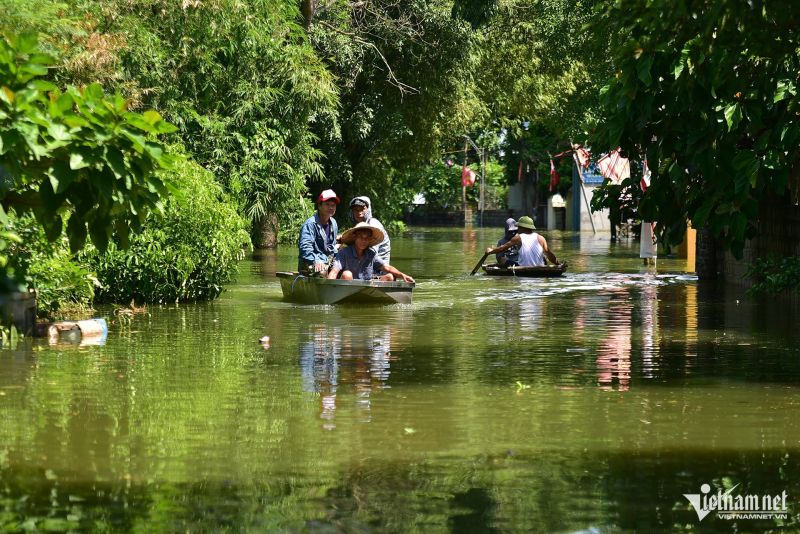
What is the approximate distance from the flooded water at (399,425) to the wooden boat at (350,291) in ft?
5.86

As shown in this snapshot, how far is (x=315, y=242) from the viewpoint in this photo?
2158 cm

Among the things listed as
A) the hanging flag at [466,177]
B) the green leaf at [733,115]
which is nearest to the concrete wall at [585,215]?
the hanging flag at [466,177]

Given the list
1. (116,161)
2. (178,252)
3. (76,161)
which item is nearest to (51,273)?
(178,252)

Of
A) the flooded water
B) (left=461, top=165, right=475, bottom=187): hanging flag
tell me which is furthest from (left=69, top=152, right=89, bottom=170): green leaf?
(left=461, top=165, right=475, bottom=187): hanging flag

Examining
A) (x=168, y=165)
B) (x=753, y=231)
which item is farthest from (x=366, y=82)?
(x=168, y=165)

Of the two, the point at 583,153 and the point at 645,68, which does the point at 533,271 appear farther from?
the point at 645,68

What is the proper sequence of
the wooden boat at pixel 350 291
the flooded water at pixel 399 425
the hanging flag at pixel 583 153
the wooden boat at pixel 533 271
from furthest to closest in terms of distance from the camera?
the hanging flag at pixel 583 153 < the wooden boat at pixel 533 271 < the wooden boat at pixel 350 291 < the flooded water at pixel 399 425

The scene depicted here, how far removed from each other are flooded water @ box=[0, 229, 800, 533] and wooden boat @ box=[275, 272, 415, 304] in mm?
1786

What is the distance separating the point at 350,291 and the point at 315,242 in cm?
154

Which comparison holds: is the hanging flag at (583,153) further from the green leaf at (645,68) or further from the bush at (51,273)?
the green leaf at (645,68)

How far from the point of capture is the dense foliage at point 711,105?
11.9 m

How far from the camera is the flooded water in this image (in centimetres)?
732

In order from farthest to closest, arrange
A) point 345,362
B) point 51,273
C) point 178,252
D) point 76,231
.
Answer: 1. point 178,252
2. point 51,273
3. point 345,362
4. point 76,231

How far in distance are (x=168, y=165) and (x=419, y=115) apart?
33.0m
